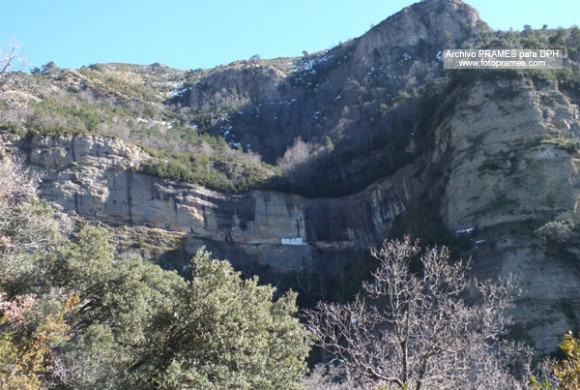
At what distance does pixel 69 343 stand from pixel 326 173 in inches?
1601

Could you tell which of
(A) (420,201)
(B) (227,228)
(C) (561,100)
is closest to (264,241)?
(B) (227,228)

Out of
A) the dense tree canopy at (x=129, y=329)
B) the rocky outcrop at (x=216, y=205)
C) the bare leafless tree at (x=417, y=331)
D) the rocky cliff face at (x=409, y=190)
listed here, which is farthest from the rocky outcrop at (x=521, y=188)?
the dense tree canopy at (x=129, y=329)

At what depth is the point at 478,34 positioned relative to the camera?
218 feet

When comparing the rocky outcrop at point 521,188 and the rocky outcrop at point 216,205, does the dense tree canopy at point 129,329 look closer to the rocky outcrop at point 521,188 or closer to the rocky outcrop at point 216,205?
the rocky outcrop at point 521,188

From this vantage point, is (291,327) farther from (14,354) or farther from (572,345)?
(572,345)

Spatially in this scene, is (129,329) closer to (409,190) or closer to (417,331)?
(417,331)

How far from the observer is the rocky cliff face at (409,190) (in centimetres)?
3095

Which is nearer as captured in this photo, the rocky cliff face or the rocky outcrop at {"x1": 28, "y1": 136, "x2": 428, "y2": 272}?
the rocky cliff face

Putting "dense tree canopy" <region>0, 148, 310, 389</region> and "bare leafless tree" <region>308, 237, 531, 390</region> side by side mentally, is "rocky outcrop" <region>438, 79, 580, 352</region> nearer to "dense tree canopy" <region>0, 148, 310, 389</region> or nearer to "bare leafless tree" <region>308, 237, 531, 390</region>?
"bare leafless tree" <region>308, 237, 531, 390</region>

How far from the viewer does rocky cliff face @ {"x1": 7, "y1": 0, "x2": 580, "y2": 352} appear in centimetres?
3095

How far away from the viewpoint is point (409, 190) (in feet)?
148

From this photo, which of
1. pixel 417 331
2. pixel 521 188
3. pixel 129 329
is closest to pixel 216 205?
pixel 521 188

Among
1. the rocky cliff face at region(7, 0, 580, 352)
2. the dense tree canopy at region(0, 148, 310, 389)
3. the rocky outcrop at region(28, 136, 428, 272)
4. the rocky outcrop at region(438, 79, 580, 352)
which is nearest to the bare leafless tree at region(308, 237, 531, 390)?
the dense tree canopy at region(0, 148, 310, 389)

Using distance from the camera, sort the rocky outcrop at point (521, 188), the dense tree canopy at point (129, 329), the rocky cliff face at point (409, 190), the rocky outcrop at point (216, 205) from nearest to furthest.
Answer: the dense tree canopy at point (129, 329)
the rocky outcrop at point (521, 188)
the rocky cliff face at point (409, 190)
the rocky outcrop at point (216, 205)
